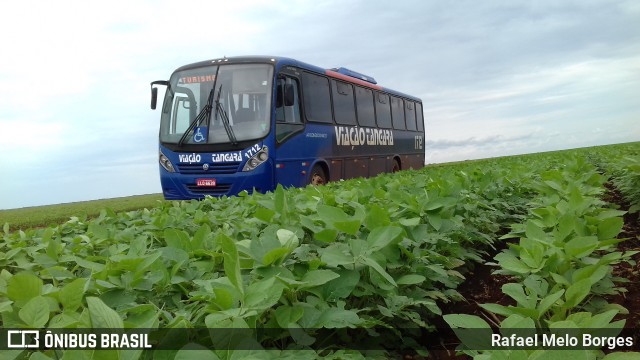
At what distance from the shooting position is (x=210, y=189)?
10.9m

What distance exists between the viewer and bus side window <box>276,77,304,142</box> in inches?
428

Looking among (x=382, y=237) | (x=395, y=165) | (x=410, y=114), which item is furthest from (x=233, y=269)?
(x=410, y=114)

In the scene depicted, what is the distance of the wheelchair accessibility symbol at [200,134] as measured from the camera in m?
10.8

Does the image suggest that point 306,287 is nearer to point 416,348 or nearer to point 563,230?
point 416,348

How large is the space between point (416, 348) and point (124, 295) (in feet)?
3.84

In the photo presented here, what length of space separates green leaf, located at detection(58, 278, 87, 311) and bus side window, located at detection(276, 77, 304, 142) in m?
9.31

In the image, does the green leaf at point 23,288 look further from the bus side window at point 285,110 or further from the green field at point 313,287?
the bus side window at point 285,110

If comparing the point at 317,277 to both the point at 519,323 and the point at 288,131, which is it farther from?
the point at 288,131

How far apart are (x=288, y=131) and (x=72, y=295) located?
9793 mm

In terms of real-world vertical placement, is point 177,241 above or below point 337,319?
above

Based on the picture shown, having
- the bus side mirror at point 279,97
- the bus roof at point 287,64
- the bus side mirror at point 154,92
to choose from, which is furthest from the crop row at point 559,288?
the bus side mirror at point 154,92

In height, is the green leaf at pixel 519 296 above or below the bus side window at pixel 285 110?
below

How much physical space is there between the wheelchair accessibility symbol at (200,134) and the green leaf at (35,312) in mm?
9673

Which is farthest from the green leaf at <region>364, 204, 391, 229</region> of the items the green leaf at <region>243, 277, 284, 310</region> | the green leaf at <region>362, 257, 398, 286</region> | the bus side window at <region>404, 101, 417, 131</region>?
the bus side window at <region>404, 101, 417, 131</region>
